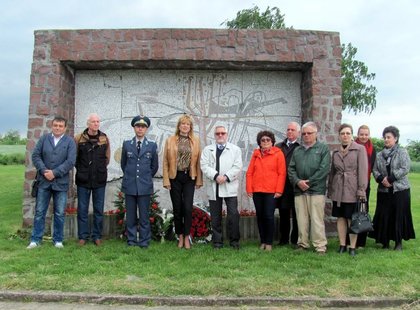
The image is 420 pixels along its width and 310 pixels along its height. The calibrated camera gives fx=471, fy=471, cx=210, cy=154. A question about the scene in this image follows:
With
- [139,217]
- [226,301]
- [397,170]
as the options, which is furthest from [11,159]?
[226,301]

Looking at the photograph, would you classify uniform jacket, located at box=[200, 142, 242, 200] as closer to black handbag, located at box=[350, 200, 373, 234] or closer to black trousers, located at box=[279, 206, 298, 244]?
black trousers, located at box=[279, 206, 298, 244]

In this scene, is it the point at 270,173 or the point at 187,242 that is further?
the point at 187,242

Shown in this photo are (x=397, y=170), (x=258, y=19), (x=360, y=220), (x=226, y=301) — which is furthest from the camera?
(x=258, y=19)

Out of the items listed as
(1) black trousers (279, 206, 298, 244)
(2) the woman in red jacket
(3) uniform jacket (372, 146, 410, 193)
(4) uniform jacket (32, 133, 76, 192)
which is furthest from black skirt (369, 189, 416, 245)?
(4) uniform jacket (32, 133, 76, 192)

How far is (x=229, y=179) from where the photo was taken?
6176 mm

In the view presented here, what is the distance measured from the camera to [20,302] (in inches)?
168

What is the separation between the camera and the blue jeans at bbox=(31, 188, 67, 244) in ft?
20.6

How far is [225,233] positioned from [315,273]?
6.71 feet

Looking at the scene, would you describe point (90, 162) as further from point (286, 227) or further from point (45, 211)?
point (286, 227)

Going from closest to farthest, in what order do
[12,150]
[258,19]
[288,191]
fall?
1. [288,191]
2. [258,19]
3. [12,150]

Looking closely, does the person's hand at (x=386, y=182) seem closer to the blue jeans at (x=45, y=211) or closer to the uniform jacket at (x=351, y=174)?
the uniform jacket at (x=351, y=174)

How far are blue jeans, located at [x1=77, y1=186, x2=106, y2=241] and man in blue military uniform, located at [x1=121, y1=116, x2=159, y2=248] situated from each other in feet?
1.37

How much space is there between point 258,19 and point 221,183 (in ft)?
64.9

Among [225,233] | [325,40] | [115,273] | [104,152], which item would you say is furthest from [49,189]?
[325,40]
